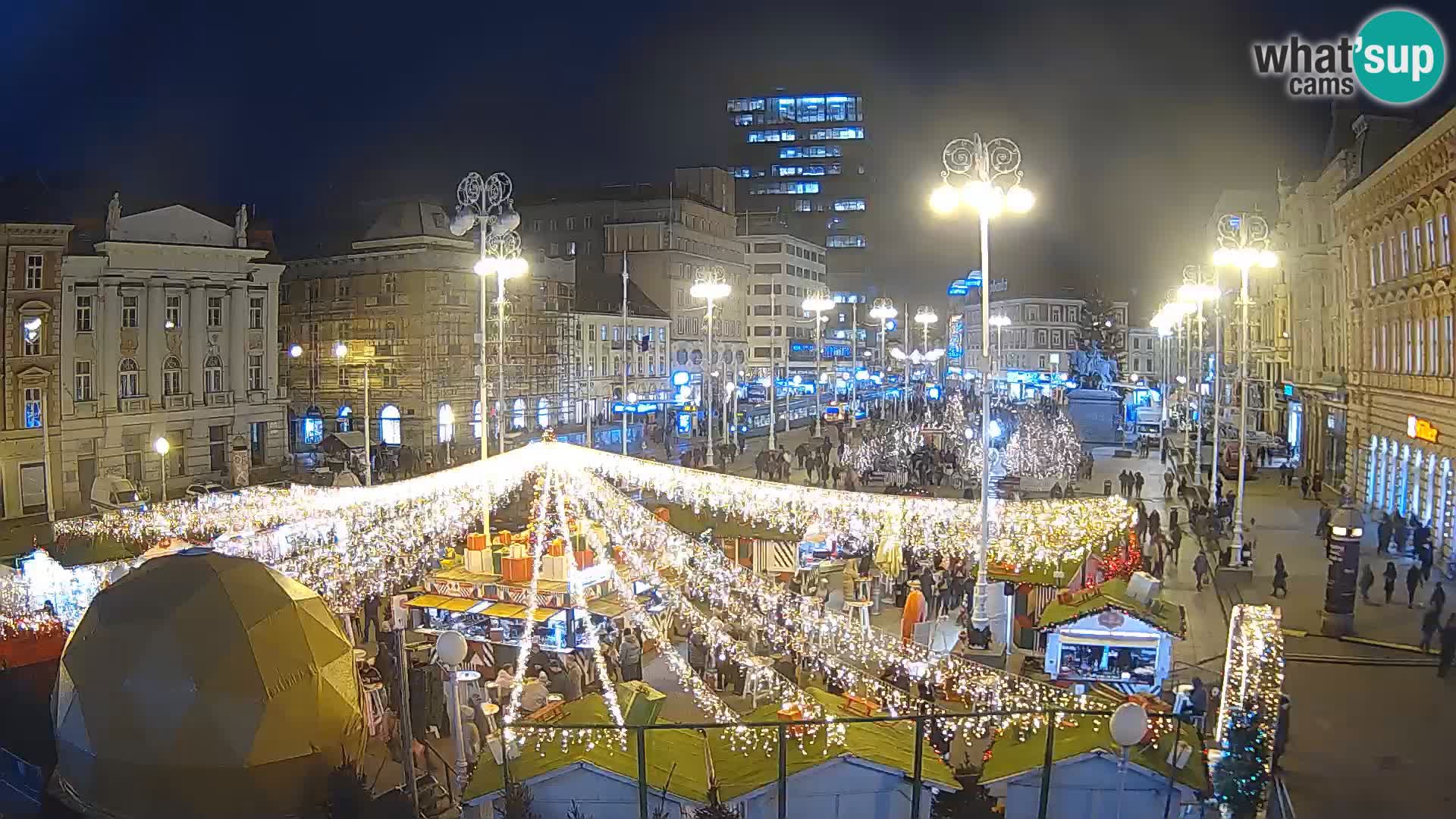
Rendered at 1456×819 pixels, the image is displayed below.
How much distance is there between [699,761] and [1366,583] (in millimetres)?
17854

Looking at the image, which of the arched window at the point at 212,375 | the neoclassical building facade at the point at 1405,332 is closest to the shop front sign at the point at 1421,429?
the neoclassical building facade at the point at 1405,332

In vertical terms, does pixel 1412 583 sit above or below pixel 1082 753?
below

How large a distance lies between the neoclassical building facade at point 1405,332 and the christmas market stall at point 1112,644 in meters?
14.8

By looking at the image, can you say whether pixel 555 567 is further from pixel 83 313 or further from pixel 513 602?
pixel 83 313

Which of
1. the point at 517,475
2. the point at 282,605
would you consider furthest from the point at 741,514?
the point at 282,605

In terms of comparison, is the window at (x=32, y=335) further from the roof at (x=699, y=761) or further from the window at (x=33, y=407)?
the roof at (x=699, y=761)

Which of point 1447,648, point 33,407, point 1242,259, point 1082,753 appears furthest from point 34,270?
point 1447,648

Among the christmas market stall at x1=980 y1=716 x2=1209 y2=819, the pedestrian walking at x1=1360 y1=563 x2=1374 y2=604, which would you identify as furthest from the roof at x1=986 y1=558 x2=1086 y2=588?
the christmas market stall at x1=980 y1=716 x2=1209 y2=819

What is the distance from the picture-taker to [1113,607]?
15859 mm

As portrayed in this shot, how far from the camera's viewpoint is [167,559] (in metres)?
11.9

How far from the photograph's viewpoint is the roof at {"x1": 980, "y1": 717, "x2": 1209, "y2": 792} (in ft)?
34.7

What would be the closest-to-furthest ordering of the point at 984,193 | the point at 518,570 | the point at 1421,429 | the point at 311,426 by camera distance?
the point at 984,193
the point at 518,570
the point at 1421,429
the point at 311,426

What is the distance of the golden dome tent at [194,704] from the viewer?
10859 millimetres

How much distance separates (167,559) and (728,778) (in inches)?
258
